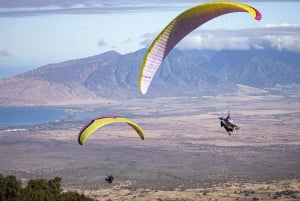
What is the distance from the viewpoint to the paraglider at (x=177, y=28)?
18.3m

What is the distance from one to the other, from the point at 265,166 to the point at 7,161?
53.3m

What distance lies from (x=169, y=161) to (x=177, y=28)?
10048 centimetres

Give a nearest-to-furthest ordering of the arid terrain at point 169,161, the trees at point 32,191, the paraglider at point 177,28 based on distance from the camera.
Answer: the paraglider at point 177,28 → the trees at point 32,191 → the arid terrain at point 169,161

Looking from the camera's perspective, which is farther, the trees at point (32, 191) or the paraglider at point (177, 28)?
the trees at point (32, 191)

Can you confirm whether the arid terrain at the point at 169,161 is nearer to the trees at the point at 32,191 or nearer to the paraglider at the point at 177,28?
the trees at the point at 32,191

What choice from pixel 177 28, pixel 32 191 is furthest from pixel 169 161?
pixel 177 28

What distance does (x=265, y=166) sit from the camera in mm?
106750

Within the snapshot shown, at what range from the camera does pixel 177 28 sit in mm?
19188

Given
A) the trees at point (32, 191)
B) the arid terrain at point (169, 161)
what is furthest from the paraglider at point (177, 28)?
the arid terrain at point (169, 161)

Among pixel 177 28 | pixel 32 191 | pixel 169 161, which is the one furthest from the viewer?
pixel 169 161

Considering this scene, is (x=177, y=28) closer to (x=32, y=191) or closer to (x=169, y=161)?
(x=32, y=191)

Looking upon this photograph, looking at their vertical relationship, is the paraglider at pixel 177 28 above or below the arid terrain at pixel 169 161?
below

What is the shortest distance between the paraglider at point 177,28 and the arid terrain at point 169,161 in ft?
157

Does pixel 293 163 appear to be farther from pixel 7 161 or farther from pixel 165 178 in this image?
pixel 7 161
